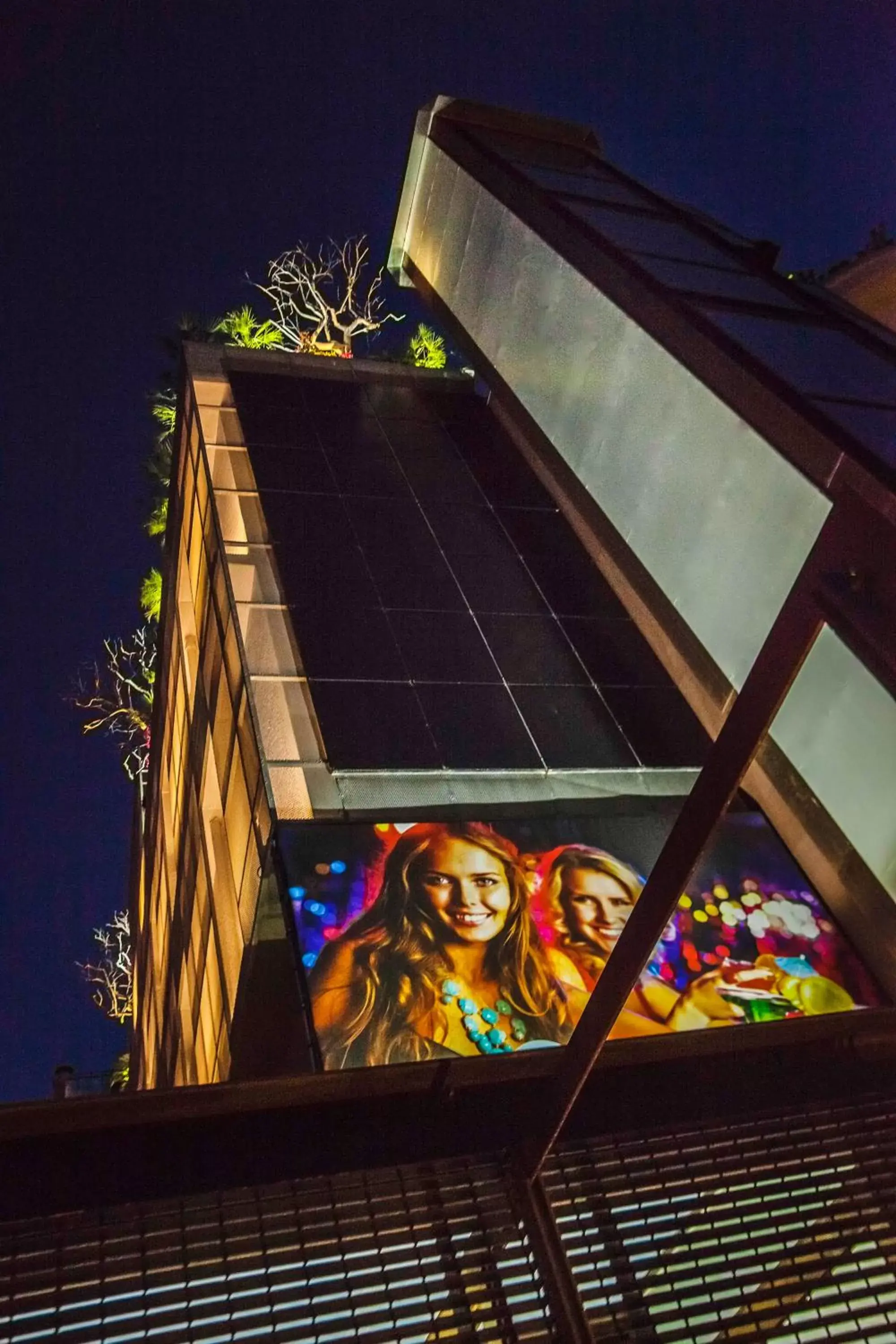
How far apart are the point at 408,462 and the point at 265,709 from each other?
19.3 ft

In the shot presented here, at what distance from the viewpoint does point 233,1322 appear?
10.9ft

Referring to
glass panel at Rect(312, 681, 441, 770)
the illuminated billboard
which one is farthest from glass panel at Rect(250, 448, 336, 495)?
the illuminated billboard

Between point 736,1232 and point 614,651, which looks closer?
point 736,1232

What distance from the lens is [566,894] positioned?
8.45 meters

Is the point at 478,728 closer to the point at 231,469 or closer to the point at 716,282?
the point at 716,282

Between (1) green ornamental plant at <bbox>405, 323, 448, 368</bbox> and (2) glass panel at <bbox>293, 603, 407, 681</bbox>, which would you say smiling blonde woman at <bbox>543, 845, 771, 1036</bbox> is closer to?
(2) glass panel at <bbox>293, 603, 407, 681</bbox>

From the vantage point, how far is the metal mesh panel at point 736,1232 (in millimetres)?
3537

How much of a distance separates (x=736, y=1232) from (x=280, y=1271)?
174 centimetres

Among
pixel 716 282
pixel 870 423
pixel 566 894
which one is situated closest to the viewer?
pixel 870 423

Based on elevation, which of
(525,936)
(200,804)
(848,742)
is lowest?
(200,804)

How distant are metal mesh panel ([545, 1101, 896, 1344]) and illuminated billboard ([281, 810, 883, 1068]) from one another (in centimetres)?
272

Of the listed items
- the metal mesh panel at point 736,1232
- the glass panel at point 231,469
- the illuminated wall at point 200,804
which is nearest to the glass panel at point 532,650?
the illuminated wall at point 200,804

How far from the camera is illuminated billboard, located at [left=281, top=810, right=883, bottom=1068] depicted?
23.1 feet

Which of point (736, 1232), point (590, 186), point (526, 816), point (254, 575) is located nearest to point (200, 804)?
point (254, 575)
